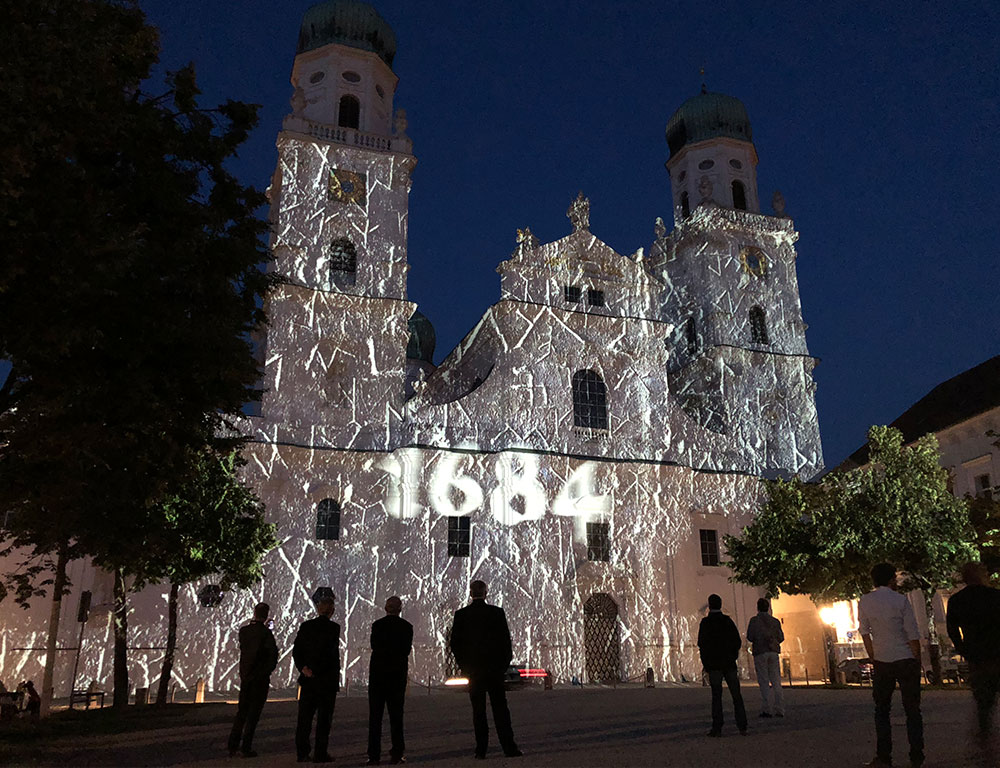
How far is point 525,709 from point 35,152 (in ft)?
36.0

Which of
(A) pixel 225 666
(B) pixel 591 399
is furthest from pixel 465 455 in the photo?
(A) pixel 225 666

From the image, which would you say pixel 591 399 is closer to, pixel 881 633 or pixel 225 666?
pixel 225 666

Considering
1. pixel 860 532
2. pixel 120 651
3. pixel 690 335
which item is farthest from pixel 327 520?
pixel 690 335

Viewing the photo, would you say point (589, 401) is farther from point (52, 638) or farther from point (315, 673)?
point (315, 673)

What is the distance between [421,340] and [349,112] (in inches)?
573

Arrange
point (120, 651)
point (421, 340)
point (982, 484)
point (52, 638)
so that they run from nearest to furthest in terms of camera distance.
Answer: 1. point (52, 638)
2. point (120, 651)
3. point (982, 484)
4. point (421, 340)

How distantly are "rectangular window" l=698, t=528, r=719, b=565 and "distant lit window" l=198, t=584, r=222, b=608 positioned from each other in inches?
678

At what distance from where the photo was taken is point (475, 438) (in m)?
30.6

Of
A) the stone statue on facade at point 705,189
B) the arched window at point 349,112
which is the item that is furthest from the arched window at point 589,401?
the arched window at point 349,112

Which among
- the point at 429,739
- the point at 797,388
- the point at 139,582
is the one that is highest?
the point at 797,388

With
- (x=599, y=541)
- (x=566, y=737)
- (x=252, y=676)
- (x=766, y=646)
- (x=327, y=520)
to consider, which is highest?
(x=327, y=520)

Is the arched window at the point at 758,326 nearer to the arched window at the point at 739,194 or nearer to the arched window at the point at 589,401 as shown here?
the arched window at the point at 739,194

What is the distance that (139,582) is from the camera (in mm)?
19719

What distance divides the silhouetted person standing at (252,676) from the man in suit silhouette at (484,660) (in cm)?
225
